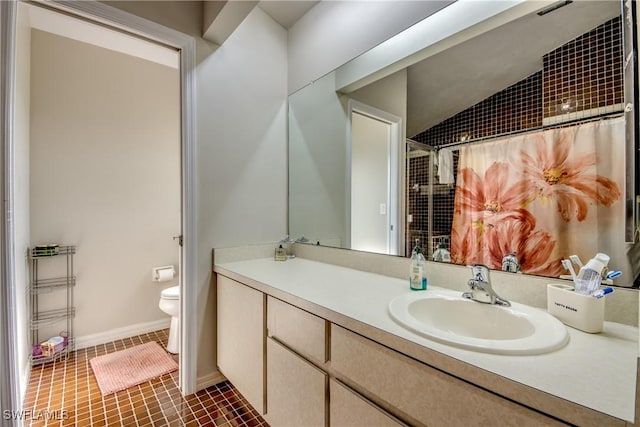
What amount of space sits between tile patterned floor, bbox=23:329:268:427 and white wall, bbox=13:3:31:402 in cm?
16

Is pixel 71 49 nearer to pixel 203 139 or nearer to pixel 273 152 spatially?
pixel 203 139

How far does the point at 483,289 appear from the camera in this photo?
3.34 feet

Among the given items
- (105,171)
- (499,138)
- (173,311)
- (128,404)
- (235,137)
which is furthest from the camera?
(105,171)

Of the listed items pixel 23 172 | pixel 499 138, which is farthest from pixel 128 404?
pixel 499 138

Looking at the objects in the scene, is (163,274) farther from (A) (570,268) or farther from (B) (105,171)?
(A) (570,268)

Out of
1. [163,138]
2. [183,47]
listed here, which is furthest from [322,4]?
[163,138]

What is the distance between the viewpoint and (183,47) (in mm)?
1682

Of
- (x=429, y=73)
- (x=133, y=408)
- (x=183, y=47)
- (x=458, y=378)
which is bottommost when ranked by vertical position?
(x=133, y=408)

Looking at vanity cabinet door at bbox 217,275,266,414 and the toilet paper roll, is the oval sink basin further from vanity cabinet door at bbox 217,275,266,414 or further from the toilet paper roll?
the toilet paper roll

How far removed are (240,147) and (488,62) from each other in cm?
146

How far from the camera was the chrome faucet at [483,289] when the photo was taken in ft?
3.29

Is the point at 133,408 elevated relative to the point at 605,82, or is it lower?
lower

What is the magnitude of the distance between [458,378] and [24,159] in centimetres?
268

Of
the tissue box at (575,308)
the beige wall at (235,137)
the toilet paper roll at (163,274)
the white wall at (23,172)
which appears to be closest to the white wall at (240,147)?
the beige wall at (235,137)
